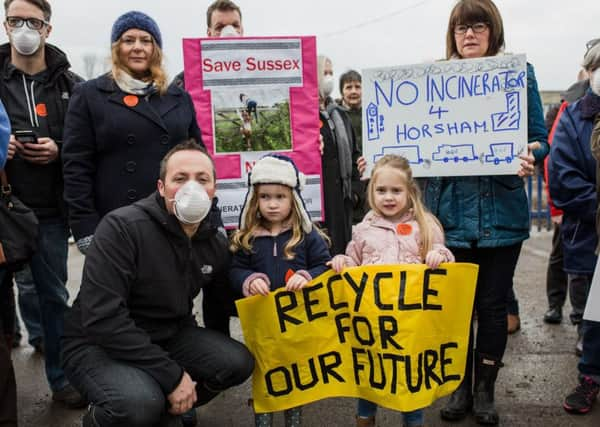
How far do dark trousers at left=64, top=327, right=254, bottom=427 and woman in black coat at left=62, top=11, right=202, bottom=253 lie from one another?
643mm

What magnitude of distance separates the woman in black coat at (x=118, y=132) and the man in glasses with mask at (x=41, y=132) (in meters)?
0.40

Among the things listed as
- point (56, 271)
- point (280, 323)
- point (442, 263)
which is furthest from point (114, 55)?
point (442, 263)

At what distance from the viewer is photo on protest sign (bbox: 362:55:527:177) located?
3246 millimetres

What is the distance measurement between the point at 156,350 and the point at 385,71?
1940 mm

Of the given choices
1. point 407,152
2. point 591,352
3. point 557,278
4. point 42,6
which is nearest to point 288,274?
point 407,152

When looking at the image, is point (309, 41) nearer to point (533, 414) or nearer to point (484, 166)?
point (484, 166)

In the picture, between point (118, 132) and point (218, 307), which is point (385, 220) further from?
point (118, 132)

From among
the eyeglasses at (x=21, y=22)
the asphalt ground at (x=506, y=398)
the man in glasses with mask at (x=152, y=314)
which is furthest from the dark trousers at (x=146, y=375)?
the eyeglasses at (x=21, y=22)

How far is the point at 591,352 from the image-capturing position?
3.51 meters

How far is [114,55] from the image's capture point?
3168 millimetres

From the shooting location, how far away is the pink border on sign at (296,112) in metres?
3.68

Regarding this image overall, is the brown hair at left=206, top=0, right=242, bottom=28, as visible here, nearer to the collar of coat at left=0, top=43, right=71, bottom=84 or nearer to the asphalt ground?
the collar of coat at left=0, top=43, right=71, bottom=84

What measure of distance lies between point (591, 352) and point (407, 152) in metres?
1.54

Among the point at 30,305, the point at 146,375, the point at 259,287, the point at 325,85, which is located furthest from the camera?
the point at 30,305
